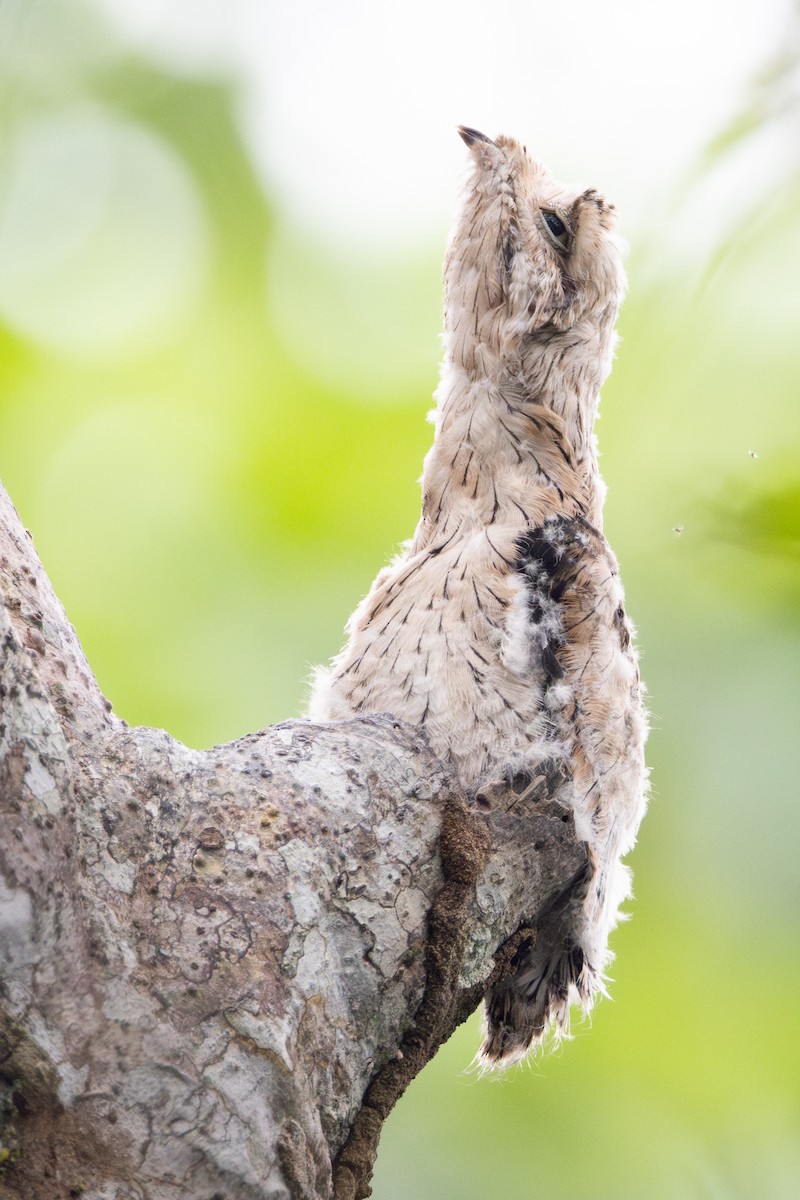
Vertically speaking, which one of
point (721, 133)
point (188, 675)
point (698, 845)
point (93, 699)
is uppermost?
point (721, 133)

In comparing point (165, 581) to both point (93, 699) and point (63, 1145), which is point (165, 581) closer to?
point (93, 699)

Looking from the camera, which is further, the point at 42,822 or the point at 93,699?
the point at 93,699

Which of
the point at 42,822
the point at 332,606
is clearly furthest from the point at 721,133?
the point at 42,822

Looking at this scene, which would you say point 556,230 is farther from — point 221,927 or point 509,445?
point 221,927

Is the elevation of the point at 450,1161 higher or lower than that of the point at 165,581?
lower

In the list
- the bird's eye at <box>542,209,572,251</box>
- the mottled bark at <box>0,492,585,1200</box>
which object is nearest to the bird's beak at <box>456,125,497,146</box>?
the bird's eye at <box>542,209,572,251</box>

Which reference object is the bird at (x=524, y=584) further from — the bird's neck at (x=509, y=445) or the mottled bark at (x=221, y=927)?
the mottled bark at (x=221, y=927)

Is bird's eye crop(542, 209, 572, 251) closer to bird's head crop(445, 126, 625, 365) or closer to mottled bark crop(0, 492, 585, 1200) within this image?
bird's head crop(445, 126, 625, 365)

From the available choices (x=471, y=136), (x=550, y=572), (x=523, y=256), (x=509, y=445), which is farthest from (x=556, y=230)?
(x=550, y=572)

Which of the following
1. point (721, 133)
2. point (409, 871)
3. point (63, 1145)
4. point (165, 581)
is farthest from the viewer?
point (165, 581)
